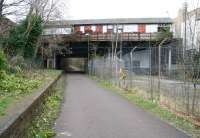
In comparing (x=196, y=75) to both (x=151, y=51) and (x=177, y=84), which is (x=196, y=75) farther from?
(x=151, y=51)

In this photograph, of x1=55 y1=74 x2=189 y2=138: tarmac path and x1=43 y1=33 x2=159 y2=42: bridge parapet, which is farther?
x1=43 y1=33 x2=159 y2=42: bridge parapet

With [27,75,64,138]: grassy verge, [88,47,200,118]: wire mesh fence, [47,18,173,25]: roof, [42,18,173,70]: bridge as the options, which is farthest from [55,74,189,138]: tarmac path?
[47,18,173,25]: roof

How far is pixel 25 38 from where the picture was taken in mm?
34250

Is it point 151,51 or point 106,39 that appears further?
point 106,39

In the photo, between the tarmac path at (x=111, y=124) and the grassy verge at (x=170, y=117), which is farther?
the grassy verge at (x=170, y=117)

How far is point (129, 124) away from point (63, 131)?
85.4 inches

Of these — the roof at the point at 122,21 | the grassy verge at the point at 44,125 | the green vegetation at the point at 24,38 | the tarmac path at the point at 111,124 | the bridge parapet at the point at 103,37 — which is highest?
the roof at the point at 122,21

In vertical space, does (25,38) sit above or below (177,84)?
above

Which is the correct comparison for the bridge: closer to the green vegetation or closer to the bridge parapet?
the bridge parapet

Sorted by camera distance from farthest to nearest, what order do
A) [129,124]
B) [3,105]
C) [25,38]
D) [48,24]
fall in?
[48,24]
[25,38]
[129,124]
[3,105]

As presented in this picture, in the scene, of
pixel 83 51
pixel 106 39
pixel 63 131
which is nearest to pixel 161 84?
pixel 63 131

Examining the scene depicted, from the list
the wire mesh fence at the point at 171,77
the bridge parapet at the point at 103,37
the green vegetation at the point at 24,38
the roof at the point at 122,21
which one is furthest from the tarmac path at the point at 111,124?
the roof at the point at 122,21

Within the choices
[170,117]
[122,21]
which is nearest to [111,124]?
[170,117]

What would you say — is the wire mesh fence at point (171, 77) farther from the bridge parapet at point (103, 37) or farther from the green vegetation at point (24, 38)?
the bridge parapet at point (103, 37)
